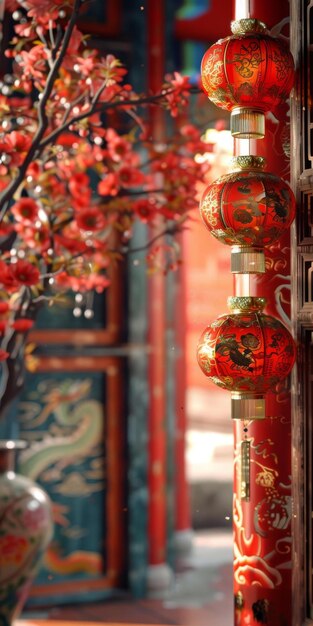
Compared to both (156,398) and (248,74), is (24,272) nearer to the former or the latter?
(248,74)

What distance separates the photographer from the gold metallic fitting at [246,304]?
1797 millimetres

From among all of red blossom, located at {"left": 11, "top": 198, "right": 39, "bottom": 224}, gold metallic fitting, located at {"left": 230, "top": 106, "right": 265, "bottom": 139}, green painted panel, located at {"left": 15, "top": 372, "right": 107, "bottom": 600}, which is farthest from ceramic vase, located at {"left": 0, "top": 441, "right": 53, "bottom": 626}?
gold metallic fitting, located at {"left": 230, "top": 106, "right": 265, "bottom": 139}

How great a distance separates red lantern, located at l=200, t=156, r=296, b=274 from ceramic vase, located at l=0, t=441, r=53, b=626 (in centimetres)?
118

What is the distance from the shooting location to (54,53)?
209 centimetres

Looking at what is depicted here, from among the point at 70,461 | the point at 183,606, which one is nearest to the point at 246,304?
the point at 70,461

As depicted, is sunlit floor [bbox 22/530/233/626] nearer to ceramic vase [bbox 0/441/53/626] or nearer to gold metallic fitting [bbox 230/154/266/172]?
Result: ceramic vase [bbox 0/441/53/626]

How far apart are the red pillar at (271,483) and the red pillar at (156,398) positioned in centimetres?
213

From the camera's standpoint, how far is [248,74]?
1.76m

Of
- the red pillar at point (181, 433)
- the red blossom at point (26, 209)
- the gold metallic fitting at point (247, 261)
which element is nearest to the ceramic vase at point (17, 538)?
the red blossom at point (26, 209)

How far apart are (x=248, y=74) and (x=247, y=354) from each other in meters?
0.50

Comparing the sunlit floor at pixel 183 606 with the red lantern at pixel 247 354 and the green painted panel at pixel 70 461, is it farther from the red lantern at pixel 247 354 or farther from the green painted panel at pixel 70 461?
the red lantern at pixel 247 354

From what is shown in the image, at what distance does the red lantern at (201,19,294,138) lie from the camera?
5.77 ft

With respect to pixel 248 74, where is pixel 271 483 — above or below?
below

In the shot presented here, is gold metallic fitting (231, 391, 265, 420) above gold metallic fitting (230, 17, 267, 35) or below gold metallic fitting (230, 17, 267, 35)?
below
